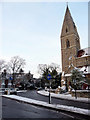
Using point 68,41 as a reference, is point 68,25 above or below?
above

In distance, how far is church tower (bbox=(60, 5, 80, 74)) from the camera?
49.2 m

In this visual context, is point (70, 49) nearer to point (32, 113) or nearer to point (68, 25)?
point (68, 25)

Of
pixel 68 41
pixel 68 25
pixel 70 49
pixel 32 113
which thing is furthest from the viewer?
pixel 68 25

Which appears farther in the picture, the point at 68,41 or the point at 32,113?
the point at 68,41

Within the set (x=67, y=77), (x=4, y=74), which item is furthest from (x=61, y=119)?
(x=4, y=74)

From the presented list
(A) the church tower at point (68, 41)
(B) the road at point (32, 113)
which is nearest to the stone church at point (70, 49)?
(A) the church tower at point (68, 41)

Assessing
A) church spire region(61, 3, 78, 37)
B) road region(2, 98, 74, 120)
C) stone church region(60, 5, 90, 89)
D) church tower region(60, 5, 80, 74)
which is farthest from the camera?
church spire region(61, 3, 78, 37)

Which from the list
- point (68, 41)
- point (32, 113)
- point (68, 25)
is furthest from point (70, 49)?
point (32, 113)

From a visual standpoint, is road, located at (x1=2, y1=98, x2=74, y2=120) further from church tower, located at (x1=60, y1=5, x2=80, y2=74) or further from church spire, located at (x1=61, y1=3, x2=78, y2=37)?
church spire, located at (x1=61, y1=3, x2=78, y2=37)

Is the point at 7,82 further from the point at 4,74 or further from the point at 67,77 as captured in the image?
the point at 67,77

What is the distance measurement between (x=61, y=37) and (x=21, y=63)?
18.6 metres

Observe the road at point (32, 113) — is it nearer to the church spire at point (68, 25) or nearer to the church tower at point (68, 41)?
the church tower at point (68, 41)

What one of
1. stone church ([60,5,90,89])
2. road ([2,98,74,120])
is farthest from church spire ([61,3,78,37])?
road ([2,98,74,120])

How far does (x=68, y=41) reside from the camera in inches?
2045
